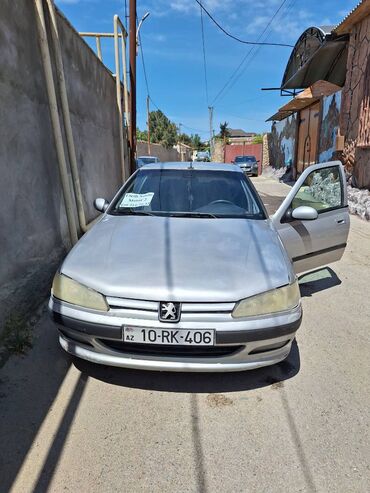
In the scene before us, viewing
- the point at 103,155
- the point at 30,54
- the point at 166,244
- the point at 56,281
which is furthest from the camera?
the point at 103,155

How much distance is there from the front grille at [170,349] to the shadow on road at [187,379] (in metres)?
0.38

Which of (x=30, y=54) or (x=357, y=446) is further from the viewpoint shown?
(x=30, y=54)

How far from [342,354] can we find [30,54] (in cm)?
403

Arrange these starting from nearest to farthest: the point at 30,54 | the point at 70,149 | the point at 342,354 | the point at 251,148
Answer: the point at 342,354 → the point at 30,54 → the point at 70,149 → the point at 251,148

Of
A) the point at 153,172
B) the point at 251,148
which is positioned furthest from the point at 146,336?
the point at 251,148

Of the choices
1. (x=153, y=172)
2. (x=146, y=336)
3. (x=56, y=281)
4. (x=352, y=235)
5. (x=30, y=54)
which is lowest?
(x=352, y=235)

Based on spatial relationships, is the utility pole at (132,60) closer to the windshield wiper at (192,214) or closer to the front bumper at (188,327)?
the windshield wiper at (192,214)

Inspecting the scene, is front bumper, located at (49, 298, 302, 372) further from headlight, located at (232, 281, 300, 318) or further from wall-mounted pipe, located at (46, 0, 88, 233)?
wall-mounted pipe, located at (46, 0, 88, 233)

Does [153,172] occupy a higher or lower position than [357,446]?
higher

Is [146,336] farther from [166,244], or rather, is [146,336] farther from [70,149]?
[70,149]

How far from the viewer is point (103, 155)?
307 inches

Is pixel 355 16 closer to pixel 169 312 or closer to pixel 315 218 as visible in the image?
pixel 315 218

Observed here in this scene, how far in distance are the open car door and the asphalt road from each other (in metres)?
0.99

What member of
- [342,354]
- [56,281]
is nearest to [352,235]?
[342,354]
